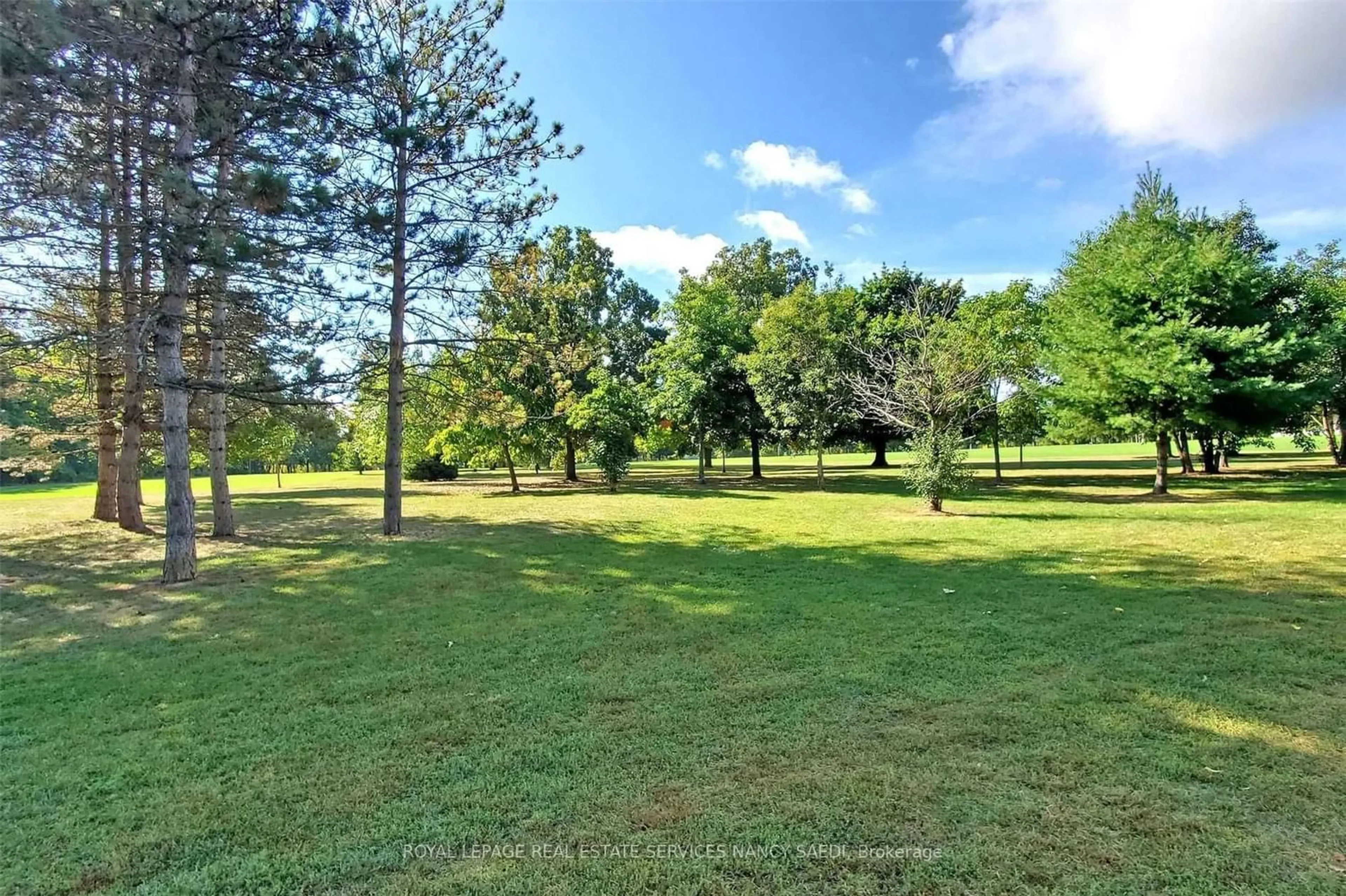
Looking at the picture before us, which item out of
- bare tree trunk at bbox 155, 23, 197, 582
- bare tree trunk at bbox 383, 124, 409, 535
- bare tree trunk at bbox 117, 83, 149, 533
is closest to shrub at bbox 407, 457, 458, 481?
bare tree trunk at bbox 117, 83, 149, 533

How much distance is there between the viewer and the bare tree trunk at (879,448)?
90.1 feet

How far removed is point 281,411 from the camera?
1089 cm

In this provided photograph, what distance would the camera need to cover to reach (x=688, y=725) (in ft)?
10.5

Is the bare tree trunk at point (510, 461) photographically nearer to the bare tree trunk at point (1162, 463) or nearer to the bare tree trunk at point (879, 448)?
the bare tree trunk at point (879, 448)

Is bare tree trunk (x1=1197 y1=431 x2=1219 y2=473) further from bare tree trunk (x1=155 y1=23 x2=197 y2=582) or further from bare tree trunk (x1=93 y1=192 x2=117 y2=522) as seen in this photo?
bare tree trunk (x1=93 y1=192 x2=117 y2=522)

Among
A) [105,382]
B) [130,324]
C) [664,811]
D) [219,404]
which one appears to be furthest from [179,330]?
[664,811]

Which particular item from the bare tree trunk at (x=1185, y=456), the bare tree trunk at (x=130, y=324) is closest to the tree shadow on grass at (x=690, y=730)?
the bare tree trunk at (x=130, y=324)

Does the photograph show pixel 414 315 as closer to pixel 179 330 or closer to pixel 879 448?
pixel 179 330

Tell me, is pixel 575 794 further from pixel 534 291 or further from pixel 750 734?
pixel 534 291

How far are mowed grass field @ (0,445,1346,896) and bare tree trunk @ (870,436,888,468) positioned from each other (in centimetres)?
1981

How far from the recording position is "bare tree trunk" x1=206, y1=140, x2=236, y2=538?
24.9ft

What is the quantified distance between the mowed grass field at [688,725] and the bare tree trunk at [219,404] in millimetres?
2213

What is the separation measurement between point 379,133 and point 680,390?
1337cm

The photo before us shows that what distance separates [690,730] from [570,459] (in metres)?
21.4
